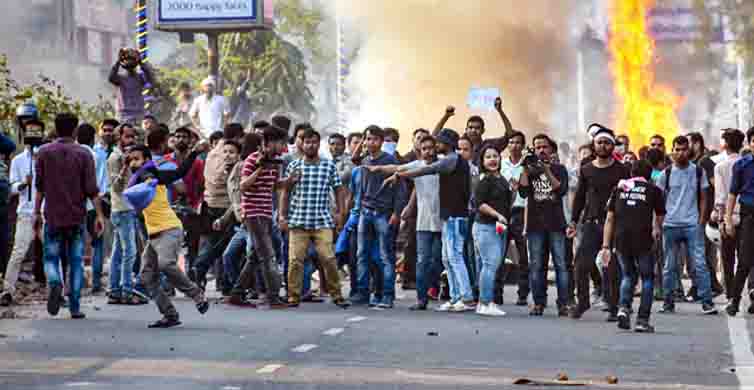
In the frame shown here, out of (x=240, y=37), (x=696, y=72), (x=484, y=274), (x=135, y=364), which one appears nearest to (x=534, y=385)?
(x=135, y=364)

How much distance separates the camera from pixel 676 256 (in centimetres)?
1858

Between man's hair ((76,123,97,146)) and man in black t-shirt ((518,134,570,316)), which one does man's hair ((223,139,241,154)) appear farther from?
man in black t-shirt ((518,134,570,316))

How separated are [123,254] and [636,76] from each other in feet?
125

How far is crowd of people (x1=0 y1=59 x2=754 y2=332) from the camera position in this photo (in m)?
15.7

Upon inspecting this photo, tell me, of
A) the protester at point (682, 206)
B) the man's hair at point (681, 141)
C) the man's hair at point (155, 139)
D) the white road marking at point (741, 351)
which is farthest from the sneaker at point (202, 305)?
the man's hair at point (681, 141)

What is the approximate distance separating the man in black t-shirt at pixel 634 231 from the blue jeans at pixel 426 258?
2.60 m

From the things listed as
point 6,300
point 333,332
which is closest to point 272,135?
point 6,300

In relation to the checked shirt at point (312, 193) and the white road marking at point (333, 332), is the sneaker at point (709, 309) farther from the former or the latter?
the white road marking at point (333, 332)

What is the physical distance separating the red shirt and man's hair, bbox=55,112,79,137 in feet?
6.32

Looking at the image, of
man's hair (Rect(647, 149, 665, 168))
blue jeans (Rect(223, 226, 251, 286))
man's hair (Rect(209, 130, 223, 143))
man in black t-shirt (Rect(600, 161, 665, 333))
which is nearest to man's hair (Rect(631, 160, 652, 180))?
man in black t-shirt (Rect(600, 161, 665, 333))

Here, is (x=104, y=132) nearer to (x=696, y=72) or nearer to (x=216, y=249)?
(x=216, y=249)

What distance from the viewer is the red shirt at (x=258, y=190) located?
56.7 ft

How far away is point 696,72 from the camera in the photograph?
73.9 m

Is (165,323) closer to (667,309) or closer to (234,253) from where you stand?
(234,253)
